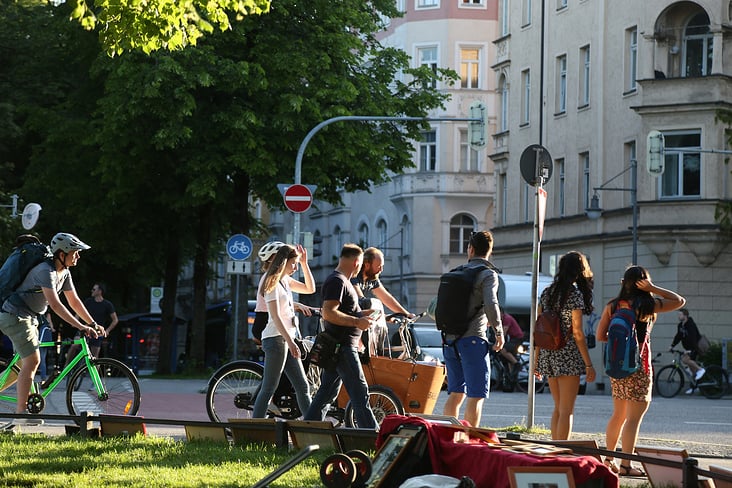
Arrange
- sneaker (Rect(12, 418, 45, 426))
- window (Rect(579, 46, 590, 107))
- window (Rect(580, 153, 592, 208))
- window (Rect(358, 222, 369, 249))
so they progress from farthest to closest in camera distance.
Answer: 1. window (Rect(358, 222, 369, 249))
2. window (Rect(579, 46, 590, 107))
3. window (Rect(580, 153, 592, 208))
4. sneaker (Rect(12, 418, 45, 426))

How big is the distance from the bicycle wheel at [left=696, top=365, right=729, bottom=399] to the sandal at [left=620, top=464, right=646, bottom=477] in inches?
864

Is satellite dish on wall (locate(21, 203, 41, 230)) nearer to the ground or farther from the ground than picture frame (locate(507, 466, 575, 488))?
farther from the ground

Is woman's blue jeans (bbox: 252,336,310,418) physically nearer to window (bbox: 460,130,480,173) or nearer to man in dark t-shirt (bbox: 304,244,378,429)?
man in dark t-shirt (bbox: 304,244,378,429)

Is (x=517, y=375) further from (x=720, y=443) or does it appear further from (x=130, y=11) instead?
(x=130, y=11)

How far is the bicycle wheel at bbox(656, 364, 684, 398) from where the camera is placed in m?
32.4

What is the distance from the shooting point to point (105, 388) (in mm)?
14656

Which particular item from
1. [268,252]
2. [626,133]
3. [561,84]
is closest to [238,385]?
[268,252]

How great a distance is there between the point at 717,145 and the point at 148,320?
20.7m

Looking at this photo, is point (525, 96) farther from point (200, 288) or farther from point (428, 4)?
point (200, 288)

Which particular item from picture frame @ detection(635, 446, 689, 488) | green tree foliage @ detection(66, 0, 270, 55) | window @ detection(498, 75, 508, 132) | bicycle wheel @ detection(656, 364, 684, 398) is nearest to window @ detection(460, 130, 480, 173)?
window @ detection(498, 75, 508, 132)

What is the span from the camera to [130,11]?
45.6 feet

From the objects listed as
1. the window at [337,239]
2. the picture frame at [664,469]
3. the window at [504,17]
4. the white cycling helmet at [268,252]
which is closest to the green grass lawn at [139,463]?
the white cycling helmet at [268,252]

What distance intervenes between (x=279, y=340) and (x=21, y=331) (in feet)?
8.04

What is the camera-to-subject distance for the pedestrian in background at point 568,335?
1198 cm
